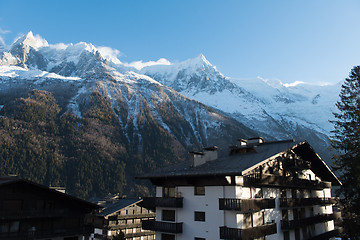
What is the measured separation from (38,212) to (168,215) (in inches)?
492

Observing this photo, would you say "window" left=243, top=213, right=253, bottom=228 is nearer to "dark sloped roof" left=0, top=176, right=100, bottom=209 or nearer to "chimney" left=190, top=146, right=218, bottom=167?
"chimney" left=190, top=146, right=218, bottom=167

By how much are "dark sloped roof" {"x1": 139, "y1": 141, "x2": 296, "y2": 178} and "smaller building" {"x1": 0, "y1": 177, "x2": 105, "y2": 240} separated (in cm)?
892

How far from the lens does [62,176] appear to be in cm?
12456

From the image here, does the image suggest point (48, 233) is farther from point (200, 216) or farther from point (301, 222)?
point (301, 222)

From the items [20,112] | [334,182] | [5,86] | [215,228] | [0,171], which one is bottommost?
[215,228]

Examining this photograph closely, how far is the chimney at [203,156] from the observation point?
2912cm

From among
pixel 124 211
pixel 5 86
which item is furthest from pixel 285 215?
pixel 5 86

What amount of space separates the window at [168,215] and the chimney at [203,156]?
5.27 m

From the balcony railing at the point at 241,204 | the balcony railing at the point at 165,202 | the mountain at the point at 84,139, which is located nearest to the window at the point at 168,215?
the balcony railing at the point at 165,202

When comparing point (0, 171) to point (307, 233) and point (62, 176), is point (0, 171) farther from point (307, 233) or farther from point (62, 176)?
point (307, 233)

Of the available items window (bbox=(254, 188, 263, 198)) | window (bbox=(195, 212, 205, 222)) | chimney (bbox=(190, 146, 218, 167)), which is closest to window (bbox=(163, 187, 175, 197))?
chimney (bbox=(190, 146, 218, 167))

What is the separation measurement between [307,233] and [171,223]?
18.9 meters

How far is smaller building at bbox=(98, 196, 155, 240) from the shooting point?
51.2 meters

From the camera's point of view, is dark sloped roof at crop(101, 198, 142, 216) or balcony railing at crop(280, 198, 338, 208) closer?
balcony railing at crop(280, 198, 338, 208)
